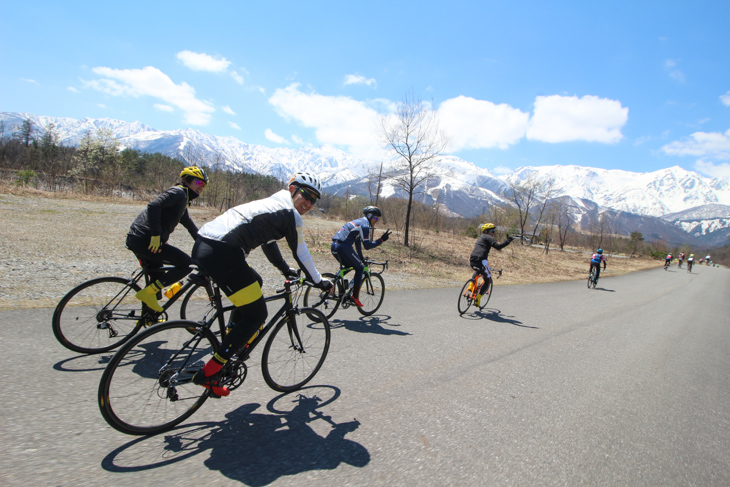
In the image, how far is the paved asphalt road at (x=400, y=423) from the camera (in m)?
2.39

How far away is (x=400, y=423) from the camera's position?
316 centimetres

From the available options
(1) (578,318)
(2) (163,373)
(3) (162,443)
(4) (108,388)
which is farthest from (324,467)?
(1) (578,318)

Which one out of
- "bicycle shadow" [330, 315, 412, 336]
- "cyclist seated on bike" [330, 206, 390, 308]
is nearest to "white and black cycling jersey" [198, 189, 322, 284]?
"bicycle shadow" [330, 315, 412, 336]

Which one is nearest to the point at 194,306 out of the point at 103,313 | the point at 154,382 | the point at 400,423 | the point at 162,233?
the point at 103,313

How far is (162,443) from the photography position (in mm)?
2580

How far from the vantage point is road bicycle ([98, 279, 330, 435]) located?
254 cm

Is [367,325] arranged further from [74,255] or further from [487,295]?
[74,255]

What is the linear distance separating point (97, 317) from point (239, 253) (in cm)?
218

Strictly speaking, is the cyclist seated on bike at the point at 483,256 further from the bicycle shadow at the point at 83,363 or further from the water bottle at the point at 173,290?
the bicycle shadow at the point at 83,363

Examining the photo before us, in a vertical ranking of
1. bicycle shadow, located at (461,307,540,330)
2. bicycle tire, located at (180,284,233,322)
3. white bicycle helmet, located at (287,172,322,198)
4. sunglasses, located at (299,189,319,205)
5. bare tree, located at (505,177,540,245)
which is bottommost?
bicycle shadow, located at (461,307,540,330)

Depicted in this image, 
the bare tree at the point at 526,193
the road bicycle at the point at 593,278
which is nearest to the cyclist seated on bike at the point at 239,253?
the road bicycle at the point at 593,278

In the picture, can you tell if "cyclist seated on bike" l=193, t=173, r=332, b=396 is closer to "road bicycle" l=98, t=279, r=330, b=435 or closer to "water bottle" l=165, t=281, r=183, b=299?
"road bicycle" l=98, t=279, r=330, b=435

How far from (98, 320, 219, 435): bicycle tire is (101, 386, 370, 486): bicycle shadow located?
0.14 meters

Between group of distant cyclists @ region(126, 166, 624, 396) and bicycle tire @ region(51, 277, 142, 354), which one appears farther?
bicycle tire @ region(51, 277, 142, 354)
